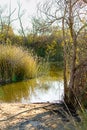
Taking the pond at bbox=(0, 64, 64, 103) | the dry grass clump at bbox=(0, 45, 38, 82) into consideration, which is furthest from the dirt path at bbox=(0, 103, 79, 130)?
the dry grass clump at bbox=(0, 45, 38, 82)

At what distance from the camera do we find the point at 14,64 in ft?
40.8

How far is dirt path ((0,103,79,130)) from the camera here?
4801mm

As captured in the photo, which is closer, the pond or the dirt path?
the dirt path

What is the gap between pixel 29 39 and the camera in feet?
96.6

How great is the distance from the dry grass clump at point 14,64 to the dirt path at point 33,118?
234 inches

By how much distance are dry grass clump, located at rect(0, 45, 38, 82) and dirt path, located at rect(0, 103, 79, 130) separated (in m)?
5.94

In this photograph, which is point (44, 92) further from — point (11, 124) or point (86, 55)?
point (11, 124)

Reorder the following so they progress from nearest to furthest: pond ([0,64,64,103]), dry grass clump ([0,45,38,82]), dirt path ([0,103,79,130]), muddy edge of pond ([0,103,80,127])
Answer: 1. dirt path ([0,103,79,130])
2. muddy edge of pond ([0,103,80,127])
3. pond ([0,64,64,103])
4. dry grass clump ([0,45,38,82])

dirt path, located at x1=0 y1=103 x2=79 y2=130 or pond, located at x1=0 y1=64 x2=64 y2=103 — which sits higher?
dirt path, located at x1=0 y1=103 x2=79 y2=130

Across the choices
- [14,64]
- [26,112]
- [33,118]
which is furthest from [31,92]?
[33,118]

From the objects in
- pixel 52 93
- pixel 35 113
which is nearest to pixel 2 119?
pixel 35 113

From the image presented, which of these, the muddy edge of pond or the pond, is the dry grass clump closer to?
the pond

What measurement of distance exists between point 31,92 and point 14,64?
284 centimetres

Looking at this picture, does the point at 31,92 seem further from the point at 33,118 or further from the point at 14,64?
the point at 33,118
